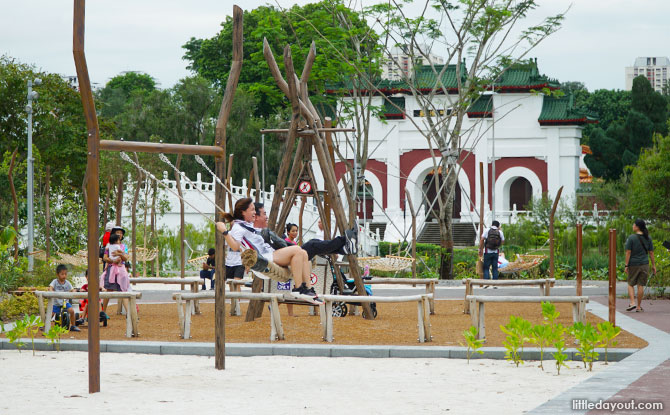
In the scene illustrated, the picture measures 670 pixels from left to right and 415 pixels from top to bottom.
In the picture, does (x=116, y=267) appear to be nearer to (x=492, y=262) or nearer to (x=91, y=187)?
(x=91, y=187)

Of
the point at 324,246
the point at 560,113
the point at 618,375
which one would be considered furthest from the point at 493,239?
the point at 560,113

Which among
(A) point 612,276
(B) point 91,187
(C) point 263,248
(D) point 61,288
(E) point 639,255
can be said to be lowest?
(D) point 61,288

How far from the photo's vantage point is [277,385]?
8.84 m

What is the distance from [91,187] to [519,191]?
150 ft

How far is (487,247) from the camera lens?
23000 millimetres

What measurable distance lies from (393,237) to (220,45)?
2058 cm

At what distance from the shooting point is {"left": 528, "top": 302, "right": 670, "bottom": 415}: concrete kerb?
7274 mm

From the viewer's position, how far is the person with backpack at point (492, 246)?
22625 millimetres

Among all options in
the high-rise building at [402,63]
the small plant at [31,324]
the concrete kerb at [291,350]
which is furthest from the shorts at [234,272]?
the high-rise building at [402,63]

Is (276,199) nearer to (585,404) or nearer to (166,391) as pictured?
(166,391)

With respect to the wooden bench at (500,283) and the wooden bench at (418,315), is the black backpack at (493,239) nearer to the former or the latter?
the wooden bench at (500,283)

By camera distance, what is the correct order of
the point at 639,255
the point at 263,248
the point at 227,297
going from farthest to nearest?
1. the point at 639,255
2. the point at 227,297
3. the point at 263,248

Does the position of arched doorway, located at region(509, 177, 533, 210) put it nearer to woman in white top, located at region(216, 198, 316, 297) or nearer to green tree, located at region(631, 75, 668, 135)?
green tree, located at region(631, 75, 668, 135)

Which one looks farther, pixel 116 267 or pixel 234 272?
pixel 234 272
